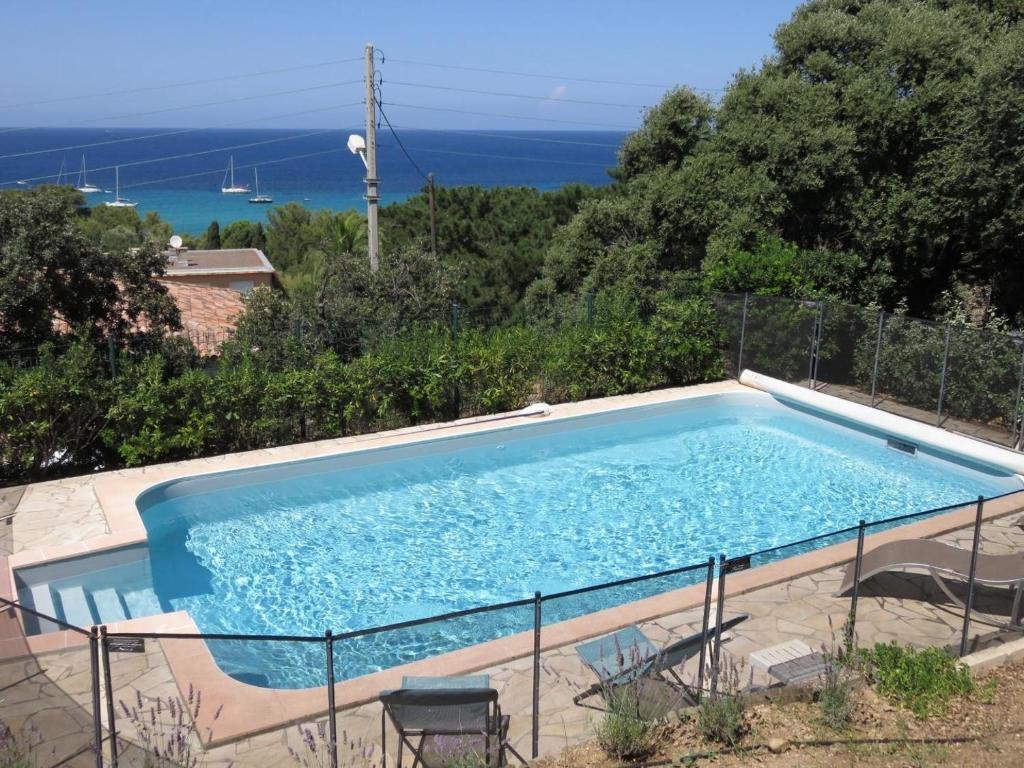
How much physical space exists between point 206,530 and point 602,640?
6.21m

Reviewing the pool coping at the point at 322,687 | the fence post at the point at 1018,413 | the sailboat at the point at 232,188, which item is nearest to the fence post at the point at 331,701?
the pool coping at the point at 322,687

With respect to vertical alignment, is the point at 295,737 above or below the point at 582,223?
below

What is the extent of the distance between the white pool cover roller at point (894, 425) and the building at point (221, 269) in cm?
2168

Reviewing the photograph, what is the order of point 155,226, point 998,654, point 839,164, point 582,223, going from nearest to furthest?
point 998,654
point 839,164
point 582,223
point 155,226

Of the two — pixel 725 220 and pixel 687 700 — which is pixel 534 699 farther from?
pixel 725 220

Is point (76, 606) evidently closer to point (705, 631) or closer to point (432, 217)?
point (705, 631)

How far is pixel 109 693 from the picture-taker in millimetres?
4949

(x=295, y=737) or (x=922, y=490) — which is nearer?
(x=295, y=737)

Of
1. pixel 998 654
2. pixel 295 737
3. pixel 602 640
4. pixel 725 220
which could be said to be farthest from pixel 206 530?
pixel 725 220

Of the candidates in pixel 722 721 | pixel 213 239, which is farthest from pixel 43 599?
pixel 213 239

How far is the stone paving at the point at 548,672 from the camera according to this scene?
16.4 feet

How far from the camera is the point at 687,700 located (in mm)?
5883

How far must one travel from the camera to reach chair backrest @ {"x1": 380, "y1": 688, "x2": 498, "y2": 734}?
5.05 meters

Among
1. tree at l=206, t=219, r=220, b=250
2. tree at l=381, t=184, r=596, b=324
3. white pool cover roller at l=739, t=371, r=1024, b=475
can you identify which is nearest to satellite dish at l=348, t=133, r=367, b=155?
tree at l=381, t=184, r=596, b=324
